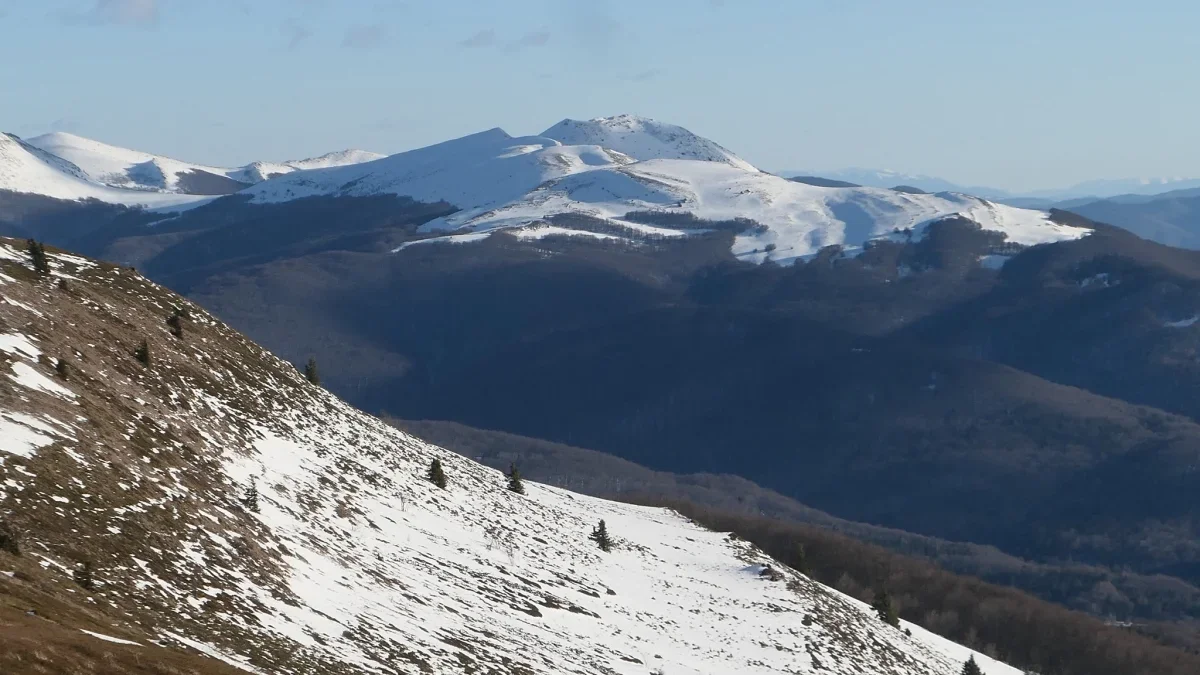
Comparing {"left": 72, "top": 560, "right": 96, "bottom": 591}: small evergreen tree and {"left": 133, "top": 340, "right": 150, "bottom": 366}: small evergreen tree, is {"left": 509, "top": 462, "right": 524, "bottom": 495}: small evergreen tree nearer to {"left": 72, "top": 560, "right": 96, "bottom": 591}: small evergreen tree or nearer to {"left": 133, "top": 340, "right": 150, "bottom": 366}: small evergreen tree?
{"left": 133, "top": 340, "right": 150, "bottom": 366}: small evergreen tree

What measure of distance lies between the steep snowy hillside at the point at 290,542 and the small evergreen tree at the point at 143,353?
11 centimetres

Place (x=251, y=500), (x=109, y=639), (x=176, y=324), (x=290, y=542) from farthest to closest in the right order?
(x=176, y=324) < (x=251, y=500) < (x=290, y=542) < (x=109, y=639)

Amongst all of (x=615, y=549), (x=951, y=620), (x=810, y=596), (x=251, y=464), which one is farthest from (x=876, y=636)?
(x=951, y=620)

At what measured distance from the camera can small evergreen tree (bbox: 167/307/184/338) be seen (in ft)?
179

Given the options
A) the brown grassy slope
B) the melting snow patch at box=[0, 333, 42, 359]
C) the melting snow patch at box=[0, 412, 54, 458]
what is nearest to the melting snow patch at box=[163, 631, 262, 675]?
the brown grassy slope

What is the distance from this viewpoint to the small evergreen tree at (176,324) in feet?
179

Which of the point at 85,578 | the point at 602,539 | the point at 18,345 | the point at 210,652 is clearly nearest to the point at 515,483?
the point at 602,539

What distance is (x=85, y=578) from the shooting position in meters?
30.8

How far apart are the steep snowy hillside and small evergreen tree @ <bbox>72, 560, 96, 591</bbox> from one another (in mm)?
186

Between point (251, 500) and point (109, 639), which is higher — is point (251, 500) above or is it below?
below

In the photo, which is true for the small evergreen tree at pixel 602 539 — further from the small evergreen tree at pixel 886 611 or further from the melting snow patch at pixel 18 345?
the melting snow patch at pixel 18 345

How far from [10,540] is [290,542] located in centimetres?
1334

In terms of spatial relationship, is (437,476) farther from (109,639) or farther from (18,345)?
(109,639)

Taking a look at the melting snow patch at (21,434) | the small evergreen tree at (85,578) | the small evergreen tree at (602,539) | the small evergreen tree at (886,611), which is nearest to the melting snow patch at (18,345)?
the melting snow patch at (21,434)
